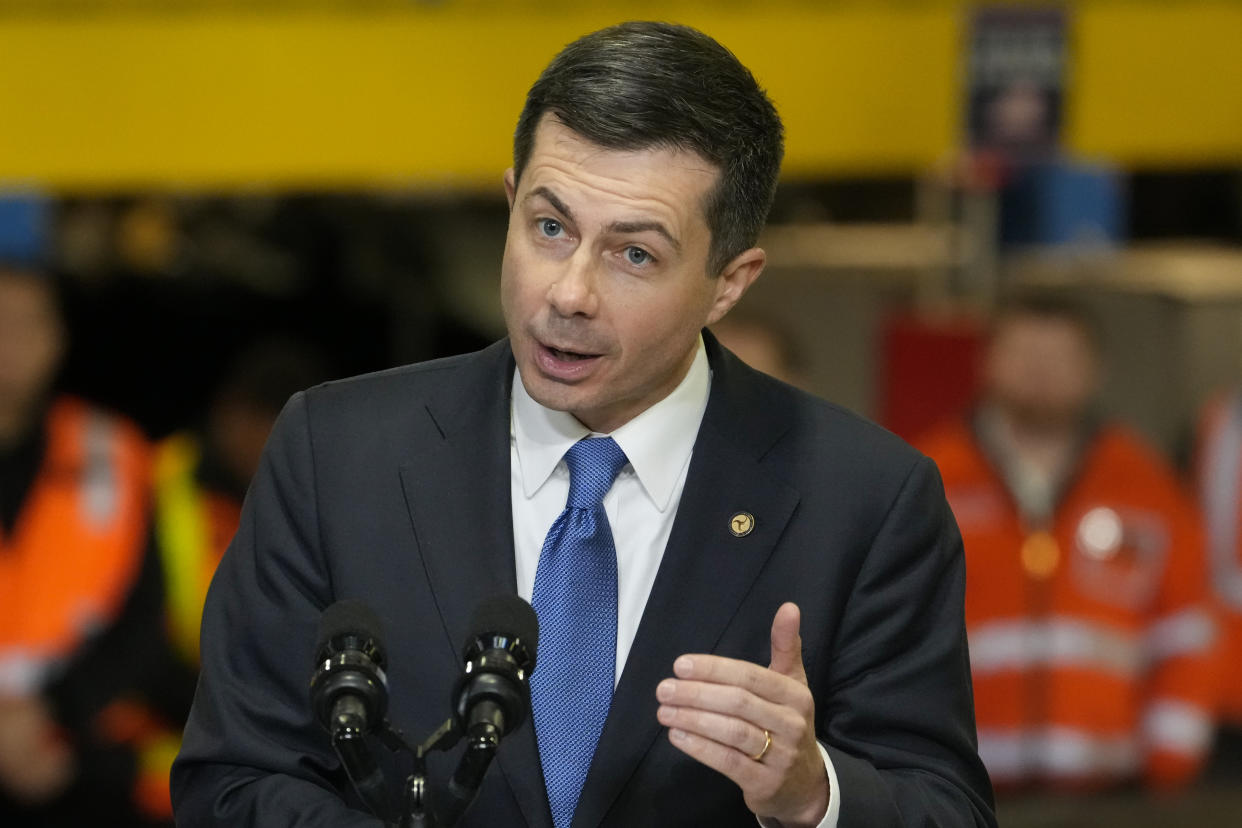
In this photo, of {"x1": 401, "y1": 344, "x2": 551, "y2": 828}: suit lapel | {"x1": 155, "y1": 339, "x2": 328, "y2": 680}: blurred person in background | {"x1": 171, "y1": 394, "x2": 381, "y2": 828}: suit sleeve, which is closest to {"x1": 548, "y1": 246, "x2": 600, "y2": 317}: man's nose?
{"x1": 401, "y1": 344, "x2": 551, "y2": 828}: suit lapel

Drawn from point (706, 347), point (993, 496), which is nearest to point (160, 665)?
point (993, 496)

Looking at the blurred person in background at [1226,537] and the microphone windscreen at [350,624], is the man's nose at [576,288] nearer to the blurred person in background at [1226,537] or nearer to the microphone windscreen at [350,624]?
the microphone windscreen at [350,624]

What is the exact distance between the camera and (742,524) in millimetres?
2166

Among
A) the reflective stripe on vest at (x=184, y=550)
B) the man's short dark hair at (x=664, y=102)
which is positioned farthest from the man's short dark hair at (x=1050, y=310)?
the man's short dark hair at (x=664, y=102)

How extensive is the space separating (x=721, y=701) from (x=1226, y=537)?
13.6ft

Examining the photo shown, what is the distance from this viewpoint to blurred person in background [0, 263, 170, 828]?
482 centimetres

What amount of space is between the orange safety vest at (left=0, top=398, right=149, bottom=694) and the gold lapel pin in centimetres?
319

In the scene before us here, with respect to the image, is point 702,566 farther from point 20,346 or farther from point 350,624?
point 20,346

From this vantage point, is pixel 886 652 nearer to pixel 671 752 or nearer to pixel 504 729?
pixel 671 752

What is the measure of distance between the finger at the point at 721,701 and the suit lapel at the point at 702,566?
26 cm

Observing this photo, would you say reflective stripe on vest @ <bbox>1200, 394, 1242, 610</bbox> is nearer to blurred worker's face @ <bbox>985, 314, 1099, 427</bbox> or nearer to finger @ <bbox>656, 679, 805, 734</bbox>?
blurred worker's face @ <bbox>985, 314, 1099, 427</bbox>

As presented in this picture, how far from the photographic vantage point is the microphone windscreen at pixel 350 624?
5.70 feet

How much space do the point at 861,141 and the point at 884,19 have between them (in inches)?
14.1

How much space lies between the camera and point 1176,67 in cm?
524
